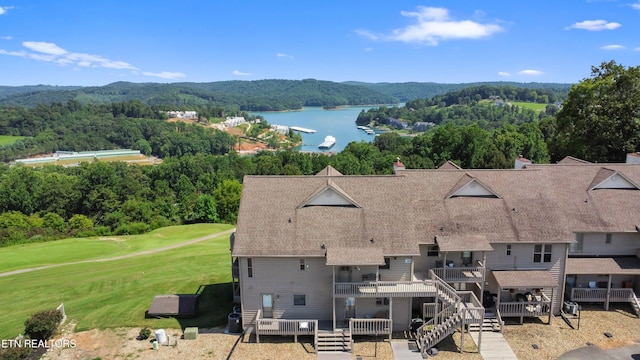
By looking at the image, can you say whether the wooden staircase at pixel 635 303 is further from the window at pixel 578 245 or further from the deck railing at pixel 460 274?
the deck railing at pixel 460 274

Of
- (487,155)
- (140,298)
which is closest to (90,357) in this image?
(140,298)

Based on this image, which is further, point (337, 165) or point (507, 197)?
point (337, 165)

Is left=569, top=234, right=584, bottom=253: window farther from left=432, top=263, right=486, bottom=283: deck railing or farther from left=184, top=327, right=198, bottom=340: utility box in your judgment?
left=184, top=327, right=198, bottom=340: utility box

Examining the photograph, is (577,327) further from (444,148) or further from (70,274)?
(444,148)

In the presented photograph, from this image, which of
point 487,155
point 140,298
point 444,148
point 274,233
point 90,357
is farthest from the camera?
point 444,148

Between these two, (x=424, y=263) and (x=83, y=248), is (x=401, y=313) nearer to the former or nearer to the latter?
(x=424, y=263)

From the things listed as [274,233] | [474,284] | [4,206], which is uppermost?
[274,233]

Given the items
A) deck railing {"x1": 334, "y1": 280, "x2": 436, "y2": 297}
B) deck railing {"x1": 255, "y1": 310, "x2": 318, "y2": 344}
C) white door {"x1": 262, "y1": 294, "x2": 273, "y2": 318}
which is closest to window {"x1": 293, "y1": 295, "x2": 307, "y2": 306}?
deck railing {"x1": 255, "y1": 310, "x2": 318, "y2": 344}
